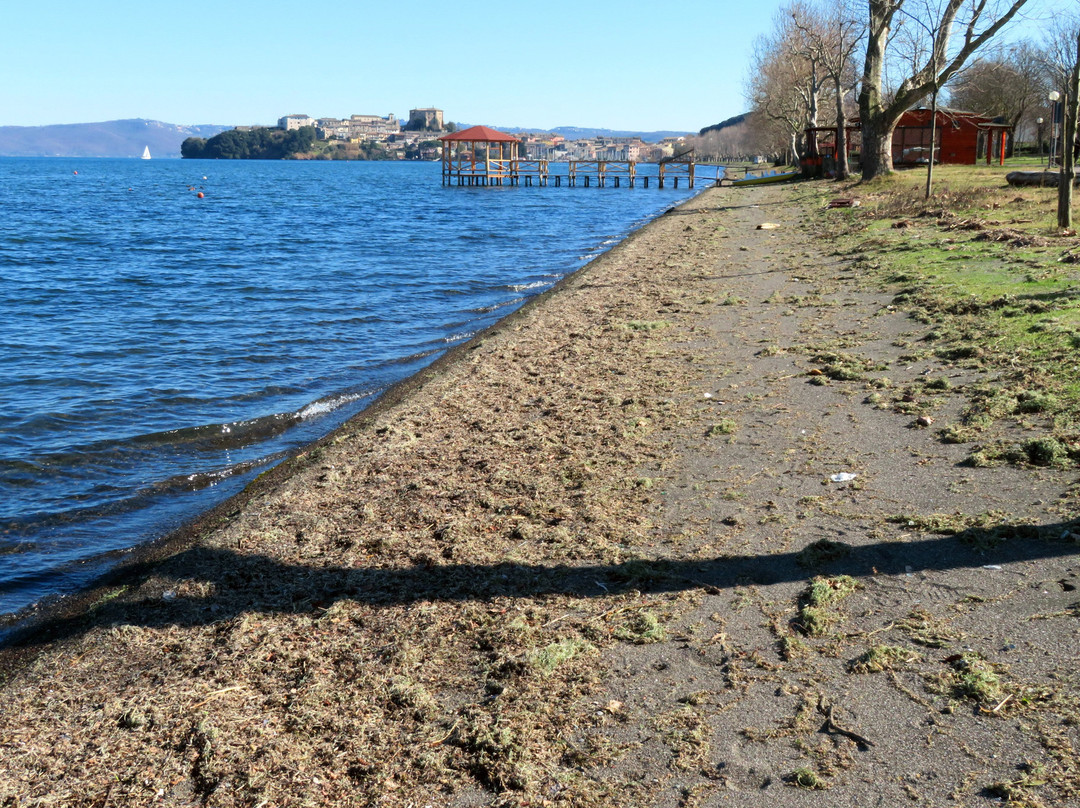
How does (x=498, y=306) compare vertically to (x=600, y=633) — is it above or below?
above

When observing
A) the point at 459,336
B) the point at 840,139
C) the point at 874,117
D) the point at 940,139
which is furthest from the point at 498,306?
the point at 940,139

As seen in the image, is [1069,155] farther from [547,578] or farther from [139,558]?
[139,558]

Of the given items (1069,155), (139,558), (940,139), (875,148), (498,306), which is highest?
(940,139)

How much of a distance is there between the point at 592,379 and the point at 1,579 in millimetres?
5407

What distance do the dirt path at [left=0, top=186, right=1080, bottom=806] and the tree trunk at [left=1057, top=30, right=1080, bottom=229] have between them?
8.47 metres

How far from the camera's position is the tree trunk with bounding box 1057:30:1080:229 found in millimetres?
13430

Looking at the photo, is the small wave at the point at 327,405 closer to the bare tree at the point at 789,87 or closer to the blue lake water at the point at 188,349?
the blue lake water at the point at 188,349

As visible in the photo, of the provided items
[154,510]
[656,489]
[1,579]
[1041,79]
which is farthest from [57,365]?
[1041,79]

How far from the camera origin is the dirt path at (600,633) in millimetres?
3105

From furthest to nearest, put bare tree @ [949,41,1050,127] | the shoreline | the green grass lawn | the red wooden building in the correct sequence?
bare tree @ [949,41,1050,127], the red wooden building, the green grass lawn, the shoreline

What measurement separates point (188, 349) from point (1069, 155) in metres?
14.0

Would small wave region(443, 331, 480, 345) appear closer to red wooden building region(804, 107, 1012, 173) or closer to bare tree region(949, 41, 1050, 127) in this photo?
red wooden building region(804, 107, 1012, 173)

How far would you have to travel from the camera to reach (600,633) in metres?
4.00

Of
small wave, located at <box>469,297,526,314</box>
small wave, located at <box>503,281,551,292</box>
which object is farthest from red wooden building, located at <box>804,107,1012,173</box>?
small wave, located at <box>469,297,526,314</box>
